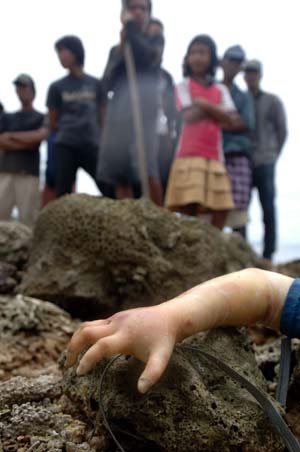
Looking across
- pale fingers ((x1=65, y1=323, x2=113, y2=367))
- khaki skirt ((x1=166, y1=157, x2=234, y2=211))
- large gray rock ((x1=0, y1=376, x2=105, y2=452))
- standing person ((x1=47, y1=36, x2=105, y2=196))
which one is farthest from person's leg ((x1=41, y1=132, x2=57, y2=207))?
pale fingers ((x1=65, y1=323, x2=113, y2=367))

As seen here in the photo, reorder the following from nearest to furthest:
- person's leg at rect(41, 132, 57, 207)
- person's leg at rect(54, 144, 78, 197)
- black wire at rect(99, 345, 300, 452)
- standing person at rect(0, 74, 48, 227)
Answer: black wire at rect(99, 345, 300, 452) → person's leg at rect(54, 144, 78, 197) → standing person at rect(0, 74, 48, 227) → person's leg at rect(41, 132, 57, 207)

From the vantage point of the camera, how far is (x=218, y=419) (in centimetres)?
176

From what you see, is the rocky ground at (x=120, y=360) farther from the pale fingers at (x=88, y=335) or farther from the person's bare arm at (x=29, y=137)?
the person's bare arm at (x=29, y=137)

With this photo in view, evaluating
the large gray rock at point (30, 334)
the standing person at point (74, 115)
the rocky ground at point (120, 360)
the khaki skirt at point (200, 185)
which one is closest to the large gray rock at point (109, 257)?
the rocky ground at point (120, 360)

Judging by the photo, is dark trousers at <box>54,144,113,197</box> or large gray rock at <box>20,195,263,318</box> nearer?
large gray rock at <box>20,195,263,318</box>

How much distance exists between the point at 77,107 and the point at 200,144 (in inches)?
50.8

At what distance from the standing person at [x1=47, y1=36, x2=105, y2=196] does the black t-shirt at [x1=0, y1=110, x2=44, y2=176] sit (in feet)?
1.45

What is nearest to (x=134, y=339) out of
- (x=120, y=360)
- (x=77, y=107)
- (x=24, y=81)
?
(x=120, y=360)

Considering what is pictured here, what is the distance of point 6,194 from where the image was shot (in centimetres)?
626

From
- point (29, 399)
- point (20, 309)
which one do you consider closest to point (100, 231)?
point (20, 309)

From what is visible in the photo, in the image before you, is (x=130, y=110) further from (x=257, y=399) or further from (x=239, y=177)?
(x=257, y=399)

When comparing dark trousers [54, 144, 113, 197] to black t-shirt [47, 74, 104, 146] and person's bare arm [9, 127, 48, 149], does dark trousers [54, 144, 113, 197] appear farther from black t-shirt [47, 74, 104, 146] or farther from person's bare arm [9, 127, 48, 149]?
person's bare arm [9, 127, 48, 149]

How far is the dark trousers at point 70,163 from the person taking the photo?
18.5 ft

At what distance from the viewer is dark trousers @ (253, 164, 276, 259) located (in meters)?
6.28
